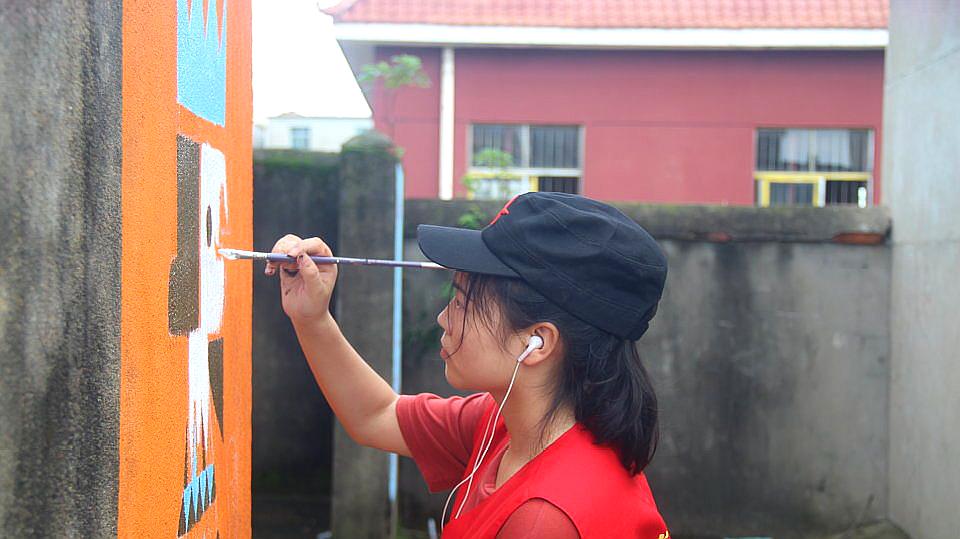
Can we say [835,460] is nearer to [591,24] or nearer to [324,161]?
[324,161]

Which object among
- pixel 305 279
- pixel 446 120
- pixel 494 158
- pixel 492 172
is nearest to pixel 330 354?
pixel 305 279

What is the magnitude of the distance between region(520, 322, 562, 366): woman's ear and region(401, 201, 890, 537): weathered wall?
3315 mm

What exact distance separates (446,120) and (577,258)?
864 cm

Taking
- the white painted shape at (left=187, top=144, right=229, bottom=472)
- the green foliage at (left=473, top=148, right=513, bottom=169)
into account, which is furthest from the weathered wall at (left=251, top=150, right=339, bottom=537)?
the green foliage at (left=473, top=148, right=513, bottom=169)

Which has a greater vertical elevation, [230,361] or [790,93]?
[790,93]

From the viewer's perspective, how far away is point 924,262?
14.8 feet

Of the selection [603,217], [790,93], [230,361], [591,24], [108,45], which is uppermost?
[591,24]

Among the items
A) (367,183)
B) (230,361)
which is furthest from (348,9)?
(230,361)

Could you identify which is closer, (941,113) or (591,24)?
(941,113)

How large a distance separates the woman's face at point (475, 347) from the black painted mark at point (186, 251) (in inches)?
17.5

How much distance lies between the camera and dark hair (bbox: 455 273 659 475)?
1.66 m

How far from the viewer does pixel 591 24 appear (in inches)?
388

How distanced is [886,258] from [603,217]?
3.93 m

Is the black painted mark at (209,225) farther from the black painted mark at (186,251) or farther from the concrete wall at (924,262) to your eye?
the concrete wall at (924,262)
